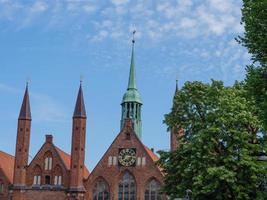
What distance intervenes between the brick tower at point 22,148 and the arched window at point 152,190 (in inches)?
517

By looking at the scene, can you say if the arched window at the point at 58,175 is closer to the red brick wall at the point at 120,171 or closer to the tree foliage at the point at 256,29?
the red brick wall at the point at 120,171

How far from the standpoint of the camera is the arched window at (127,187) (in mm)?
66625

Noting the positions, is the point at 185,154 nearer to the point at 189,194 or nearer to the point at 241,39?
the point at 189,194

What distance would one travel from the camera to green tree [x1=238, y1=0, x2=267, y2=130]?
84.5 ft

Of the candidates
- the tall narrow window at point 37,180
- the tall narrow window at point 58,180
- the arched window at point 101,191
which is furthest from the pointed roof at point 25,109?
the arched window at point 101,191

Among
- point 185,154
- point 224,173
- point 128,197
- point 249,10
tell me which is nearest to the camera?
point 249,10

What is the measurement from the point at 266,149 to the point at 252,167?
1414mm

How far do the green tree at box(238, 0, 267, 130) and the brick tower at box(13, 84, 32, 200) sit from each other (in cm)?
4433

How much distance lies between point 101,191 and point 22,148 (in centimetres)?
969

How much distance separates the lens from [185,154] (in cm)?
4200

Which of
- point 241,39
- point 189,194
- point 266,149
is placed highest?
point 241,39

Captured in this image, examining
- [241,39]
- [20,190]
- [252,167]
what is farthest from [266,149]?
[20,190]

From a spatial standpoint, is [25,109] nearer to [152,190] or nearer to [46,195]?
[46,195]

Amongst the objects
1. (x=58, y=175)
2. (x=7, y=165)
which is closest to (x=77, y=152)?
(x=58, y=175)
